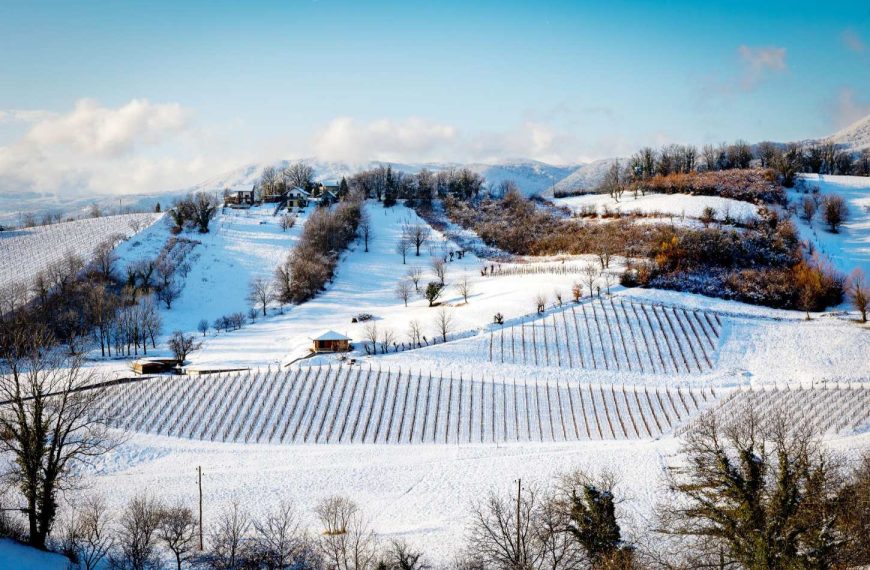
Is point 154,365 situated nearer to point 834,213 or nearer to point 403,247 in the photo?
point 403,247

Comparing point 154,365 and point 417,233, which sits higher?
point 417,233

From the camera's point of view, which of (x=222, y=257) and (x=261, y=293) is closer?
(x=261, y=293)

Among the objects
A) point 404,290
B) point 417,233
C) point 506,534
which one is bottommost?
point 506,534

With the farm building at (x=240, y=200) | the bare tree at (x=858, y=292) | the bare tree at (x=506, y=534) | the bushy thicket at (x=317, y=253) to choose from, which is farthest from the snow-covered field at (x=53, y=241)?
Answer: the bare tree at (x=858, y=292)

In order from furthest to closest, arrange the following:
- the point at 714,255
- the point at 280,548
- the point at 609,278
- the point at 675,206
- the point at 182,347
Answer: the point at 675,206, the point at 714,255, the point at 609,278, the point at 182,347, the point at 280,548

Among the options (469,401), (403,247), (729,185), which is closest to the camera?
(469,401)

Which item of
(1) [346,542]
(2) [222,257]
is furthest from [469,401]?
(2) [222,257]

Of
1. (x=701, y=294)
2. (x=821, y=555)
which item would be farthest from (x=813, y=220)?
(x=821, y=555)
